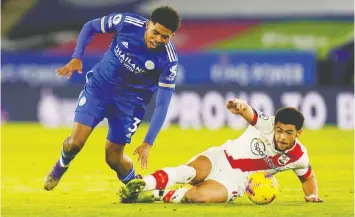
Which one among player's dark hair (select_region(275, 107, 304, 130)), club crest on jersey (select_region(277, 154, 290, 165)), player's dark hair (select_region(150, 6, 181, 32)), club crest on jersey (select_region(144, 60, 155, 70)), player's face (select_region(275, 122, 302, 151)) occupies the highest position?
player's dark hair (select_region(150, 6, 181, 32))

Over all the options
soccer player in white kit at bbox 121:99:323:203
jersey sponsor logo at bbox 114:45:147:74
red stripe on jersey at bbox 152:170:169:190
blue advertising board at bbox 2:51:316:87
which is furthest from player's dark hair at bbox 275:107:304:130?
blue advertising board at bbox 2:51:316:87

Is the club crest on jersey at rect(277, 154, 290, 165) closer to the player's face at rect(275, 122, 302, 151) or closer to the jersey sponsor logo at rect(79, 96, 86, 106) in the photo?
the player's face at rect(275, 122, 302, 151)

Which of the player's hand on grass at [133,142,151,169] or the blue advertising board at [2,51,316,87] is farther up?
the player's hand on grass at [133,142,151,169]

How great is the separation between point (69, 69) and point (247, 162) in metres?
1.92

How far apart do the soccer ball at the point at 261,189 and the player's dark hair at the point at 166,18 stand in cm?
161

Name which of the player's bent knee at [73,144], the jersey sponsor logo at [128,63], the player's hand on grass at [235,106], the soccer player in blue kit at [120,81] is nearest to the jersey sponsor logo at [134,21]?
the soccer player in blue kit at [120,81]

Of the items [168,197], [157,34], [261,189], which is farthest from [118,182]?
[157,34]

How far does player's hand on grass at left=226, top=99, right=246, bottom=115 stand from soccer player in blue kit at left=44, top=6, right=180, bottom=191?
0.72 metres

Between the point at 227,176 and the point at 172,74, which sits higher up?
the point at 172,74

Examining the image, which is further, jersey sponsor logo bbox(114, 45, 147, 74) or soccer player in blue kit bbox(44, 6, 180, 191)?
jersey sponsor logo bbox(114, 45, 147, 74)

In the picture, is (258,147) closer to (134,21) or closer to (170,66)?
(170,66)

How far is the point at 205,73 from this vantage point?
81.5ft

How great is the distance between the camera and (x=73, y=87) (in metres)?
22.4

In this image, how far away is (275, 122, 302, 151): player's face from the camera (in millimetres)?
8727
